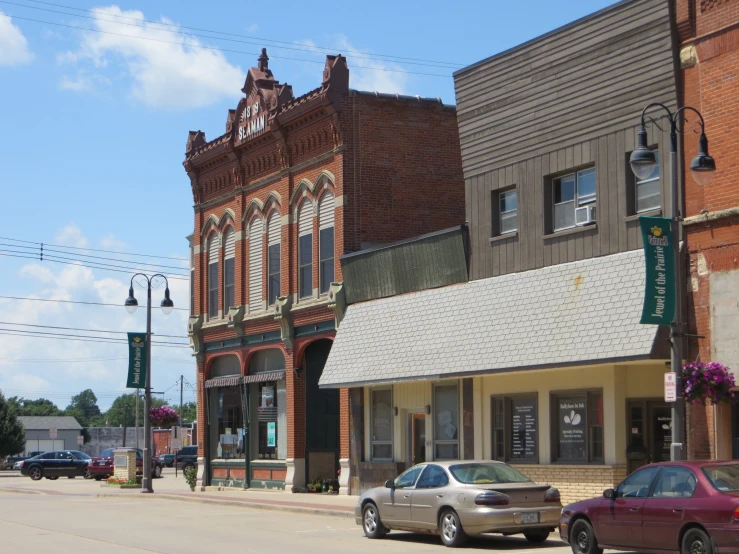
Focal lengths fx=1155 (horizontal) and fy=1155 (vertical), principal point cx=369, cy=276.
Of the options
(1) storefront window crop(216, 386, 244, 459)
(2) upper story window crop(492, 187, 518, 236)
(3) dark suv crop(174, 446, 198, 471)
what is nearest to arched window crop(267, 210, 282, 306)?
(1) storefront window crop(216, 386, 244, 459)

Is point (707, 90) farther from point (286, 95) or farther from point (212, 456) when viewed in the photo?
point (212, 456)

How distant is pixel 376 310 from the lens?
31016 millimetres

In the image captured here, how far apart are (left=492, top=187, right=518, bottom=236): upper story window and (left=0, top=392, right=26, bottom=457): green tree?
62541mm

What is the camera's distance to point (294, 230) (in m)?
35.6

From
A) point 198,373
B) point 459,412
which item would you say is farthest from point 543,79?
point 198,373

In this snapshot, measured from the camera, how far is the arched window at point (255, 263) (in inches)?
1483

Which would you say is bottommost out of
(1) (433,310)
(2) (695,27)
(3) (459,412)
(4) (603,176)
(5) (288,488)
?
(5) (288,488)

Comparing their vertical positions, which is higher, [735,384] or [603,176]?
[603,176]

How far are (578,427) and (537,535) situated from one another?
527 centimetres

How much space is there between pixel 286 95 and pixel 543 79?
12559 mm

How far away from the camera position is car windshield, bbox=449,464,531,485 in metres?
19.2

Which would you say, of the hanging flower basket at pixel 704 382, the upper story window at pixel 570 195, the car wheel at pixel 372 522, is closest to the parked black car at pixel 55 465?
the upper story window at pixel 570 195

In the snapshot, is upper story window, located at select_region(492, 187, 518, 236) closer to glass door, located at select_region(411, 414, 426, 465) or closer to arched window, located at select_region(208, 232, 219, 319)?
glass door, located at select_region(411, 414, 426, 465)

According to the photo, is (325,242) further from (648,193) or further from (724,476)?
(724,476)
